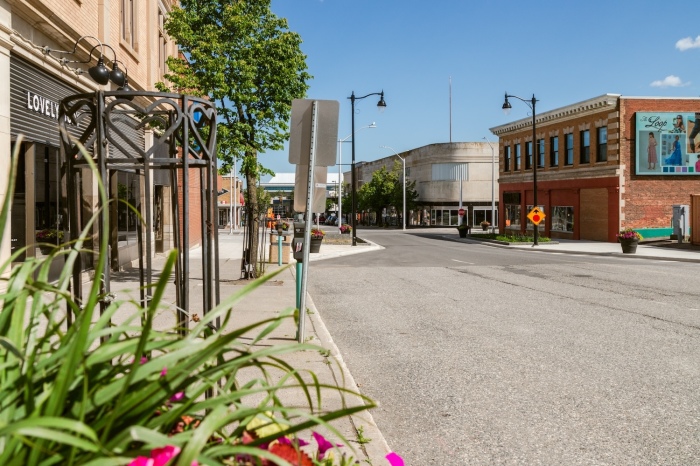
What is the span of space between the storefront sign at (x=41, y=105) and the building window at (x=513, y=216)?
42708 millimetres

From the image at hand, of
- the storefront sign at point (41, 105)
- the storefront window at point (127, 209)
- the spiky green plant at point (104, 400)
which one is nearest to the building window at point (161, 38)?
the storefront window at point (127, 209)

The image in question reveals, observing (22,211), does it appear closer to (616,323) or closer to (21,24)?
(21,24)

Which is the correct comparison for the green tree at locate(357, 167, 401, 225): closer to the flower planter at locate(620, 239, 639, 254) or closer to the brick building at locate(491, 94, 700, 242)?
the brick building at locate(491, 94, 700, 242)

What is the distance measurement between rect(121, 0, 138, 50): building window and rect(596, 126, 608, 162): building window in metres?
29.1

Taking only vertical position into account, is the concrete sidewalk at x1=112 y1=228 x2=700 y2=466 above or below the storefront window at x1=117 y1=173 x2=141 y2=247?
below

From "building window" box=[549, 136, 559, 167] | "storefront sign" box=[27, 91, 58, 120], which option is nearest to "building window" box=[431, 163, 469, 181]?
"building window" box=[549, 136, 559, 167]

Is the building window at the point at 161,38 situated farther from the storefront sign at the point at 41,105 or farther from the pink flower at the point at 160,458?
the pink flower at the point at 160,458

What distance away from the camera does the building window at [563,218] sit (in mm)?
43888

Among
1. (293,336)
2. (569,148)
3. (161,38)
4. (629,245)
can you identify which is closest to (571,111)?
(569,148)

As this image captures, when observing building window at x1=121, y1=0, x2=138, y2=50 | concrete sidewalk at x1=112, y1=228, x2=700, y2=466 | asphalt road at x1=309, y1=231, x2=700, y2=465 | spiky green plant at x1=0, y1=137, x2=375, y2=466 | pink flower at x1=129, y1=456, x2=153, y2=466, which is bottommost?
asphalt road at x1=309, y1=231, x2=700, y2=465

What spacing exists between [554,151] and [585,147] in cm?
393

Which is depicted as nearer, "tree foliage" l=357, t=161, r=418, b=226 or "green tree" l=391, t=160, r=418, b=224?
"green tree" l=391, t=160, r=418, b=224

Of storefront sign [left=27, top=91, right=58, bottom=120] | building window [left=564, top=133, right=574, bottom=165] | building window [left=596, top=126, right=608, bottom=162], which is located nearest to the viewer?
storefront sign [left=27, top=91, right=58, bottom=120]

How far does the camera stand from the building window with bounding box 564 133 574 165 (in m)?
43.7
